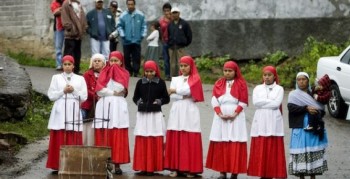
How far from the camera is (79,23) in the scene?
910 inches

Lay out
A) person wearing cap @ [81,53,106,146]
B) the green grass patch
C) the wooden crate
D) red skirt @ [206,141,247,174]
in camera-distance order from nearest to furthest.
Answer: the wooden crate → red skirt @ [206,141,247,174] → person wearing cap @ [81,53,106,146] → the green grass patch

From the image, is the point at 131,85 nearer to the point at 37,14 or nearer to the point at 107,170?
the point at 37,14

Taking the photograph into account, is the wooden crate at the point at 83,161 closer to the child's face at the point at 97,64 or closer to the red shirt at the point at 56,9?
the child's face at the point at 97,64

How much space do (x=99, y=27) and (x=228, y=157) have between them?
9.80 m

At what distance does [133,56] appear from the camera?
24.1m

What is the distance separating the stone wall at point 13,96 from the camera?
16922 millimetres

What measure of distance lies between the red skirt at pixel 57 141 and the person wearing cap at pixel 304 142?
299cm

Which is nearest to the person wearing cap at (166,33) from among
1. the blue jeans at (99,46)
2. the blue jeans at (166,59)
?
the blue jeans at (166,59)

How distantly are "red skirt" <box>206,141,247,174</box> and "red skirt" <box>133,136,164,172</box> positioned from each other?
691 mm

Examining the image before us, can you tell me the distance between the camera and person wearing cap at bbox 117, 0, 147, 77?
23859 mm

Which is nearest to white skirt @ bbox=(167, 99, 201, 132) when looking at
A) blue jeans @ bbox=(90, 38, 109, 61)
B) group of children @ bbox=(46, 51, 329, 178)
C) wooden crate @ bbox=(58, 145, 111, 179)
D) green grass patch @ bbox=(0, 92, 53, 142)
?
group of children @ bbox=(46, 51, 329, 178)

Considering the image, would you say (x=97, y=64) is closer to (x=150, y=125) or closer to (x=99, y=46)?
(x=150, y=125)

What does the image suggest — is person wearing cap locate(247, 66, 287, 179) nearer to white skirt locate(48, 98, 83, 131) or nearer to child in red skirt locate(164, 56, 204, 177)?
child in red skirt locate(164, 56, 204, 177)

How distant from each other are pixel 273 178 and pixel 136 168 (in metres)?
1.91
